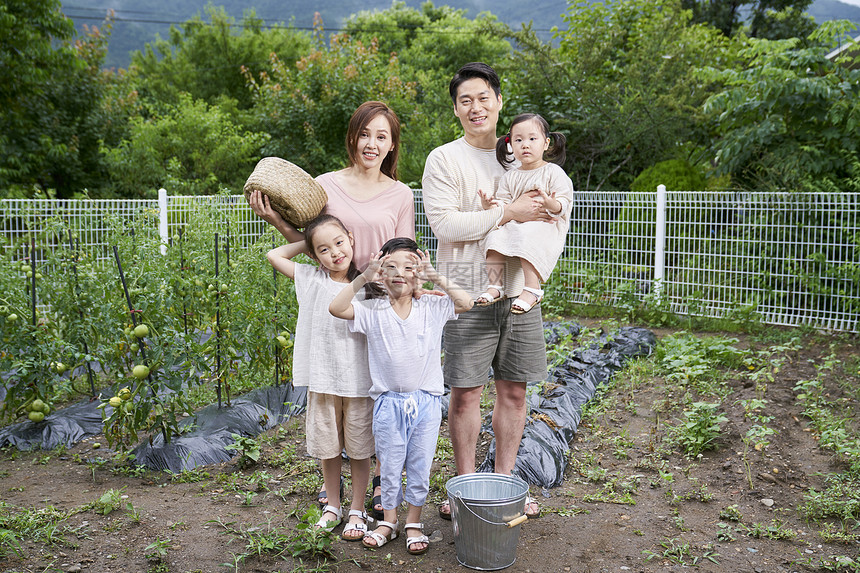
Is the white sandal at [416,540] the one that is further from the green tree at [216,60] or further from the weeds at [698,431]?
the green tree at [216,60]

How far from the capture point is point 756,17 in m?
22.8

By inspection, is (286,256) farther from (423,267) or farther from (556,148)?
(556,148)

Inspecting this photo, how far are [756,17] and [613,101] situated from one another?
17336 mm

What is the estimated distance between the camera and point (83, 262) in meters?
4.13

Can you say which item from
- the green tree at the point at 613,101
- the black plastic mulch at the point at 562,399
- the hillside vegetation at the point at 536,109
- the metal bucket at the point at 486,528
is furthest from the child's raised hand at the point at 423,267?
the green tree at the point at 613,101

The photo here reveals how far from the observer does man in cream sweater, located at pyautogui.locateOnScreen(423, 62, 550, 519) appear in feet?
8.18

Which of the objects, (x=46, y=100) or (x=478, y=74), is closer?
(x=478, y=74)

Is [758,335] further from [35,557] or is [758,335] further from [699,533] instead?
[35,557]

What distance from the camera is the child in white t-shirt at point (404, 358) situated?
7.84ft

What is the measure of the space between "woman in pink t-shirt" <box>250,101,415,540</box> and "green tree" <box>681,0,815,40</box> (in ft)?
76.5

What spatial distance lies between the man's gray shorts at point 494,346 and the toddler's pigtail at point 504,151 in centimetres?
55

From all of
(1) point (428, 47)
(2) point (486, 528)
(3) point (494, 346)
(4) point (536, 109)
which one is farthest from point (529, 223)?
(1) point (428, 47)

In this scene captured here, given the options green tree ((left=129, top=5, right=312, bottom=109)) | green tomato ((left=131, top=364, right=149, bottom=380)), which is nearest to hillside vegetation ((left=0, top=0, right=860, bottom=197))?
green tomato ((left=131, top=364, right=149, bottom=380))

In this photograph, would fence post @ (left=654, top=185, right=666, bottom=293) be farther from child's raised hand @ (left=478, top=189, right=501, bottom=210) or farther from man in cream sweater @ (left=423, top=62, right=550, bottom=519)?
child's raised hand @ (left=478, top=189, right=501, bottom=210)
